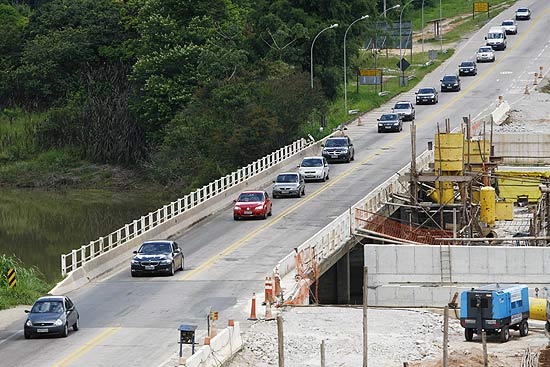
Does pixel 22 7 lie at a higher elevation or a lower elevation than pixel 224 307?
higher

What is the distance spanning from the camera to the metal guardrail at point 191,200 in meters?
66.6

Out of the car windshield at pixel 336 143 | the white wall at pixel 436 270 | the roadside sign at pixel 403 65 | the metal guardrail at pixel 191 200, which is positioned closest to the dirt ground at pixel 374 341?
the white wall at pixel 436 270

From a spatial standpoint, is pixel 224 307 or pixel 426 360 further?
pixel 224 307

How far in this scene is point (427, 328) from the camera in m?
48.6

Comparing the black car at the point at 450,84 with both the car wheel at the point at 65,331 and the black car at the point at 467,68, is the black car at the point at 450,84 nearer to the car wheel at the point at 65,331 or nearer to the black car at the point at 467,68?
the black car at the point at 467,68

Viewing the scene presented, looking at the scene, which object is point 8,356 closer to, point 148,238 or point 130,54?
point 148,238

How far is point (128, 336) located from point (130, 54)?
84632mm

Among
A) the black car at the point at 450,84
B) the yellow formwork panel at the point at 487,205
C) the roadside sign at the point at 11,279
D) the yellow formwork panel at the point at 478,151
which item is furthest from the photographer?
the black car at the point at 450,84

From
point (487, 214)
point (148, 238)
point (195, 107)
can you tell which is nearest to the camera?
point (148, 238)

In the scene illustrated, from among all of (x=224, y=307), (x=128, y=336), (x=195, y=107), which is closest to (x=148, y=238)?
(x=224, y=307)

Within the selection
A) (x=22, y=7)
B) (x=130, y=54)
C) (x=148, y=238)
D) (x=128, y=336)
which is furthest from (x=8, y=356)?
(x=22, y=7)

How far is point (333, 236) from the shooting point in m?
61.8

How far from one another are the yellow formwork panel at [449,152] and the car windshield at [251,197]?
926 centimetres

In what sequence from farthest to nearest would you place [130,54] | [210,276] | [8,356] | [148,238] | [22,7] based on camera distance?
[22,7] < [130,54] < [148,238] < [210,276] < [8,356]
